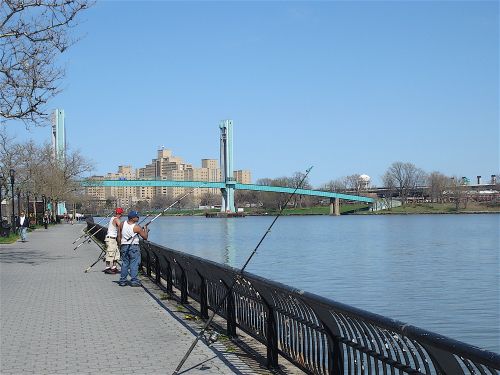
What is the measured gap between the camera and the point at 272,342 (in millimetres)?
7824

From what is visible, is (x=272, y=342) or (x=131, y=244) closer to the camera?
(x=272, y=342)

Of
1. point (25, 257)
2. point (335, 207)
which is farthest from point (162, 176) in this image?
point (335, 207)

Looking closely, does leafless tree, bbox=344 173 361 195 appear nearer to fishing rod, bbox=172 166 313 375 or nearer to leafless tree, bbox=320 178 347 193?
leafless tree, bbox=320 178 347 193

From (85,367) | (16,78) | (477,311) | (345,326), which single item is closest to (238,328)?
(85,367)

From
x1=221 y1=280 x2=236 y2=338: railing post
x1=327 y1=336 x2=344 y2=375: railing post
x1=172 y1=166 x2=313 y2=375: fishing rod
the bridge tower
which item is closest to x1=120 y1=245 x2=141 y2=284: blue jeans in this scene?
x1=221 y1=280 x2=236 y2=338: railing post

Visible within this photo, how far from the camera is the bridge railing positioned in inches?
169

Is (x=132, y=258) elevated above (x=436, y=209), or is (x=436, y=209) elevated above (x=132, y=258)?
(x=132, y=258)

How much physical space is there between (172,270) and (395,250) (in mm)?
29907

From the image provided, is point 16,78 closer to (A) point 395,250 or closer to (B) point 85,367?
(B) point 85,367

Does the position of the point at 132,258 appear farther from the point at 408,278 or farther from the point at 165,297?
the point at 408,278

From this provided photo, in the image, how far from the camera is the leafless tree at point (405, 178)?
155750 mm

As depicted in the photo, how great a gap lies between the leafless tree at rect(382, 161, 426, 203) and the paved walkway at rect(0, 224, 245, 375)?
14346 cm

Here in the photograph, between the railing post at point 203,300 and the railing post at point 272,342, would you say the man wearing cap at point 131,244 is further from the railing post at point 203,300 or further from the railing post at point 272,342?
the railing post at point 272,342

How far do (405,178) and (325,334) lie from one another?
154 metres
